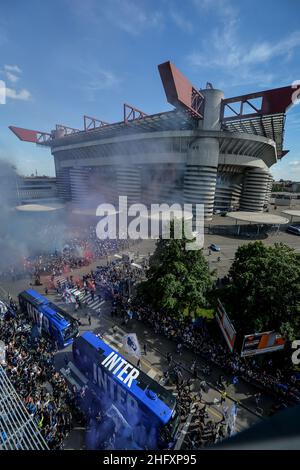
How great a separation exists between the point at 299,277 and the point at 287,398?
547 cm

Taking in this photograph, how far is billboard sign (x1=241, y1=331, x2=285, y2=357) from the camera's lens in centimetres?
1052

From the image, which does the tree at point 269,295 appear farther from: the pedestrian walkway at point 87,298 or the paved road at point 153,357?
the pedestrian walkway at point 87,298

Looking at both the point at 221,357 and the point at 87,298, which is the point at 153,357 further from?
the point at 87,298

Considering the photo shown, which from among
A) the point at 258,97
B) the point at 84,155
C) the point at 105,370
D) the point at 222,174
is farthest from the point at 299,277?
the point at 84,155

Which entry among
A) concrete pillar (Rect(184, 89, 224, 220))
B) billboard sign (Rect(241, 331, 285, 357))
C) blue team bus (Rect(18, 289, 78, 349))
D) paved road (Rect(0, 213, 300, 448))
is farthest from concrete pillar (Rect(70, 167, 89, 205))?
billboard sign (Rect(241, 331, 285, 357))

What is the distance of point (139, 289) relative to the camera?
1456 cm

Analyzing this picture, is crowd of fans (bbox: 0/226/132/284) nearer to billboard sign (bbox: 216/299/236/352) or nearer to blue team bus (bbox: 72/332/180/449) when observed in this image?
blue team bus (bbox: 72/332/180/449)

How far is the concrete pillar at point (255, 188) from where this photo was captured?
148 ft

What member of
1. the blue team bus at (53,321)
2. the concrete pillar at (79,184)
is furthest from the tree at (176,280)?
the concrete pillar at (79,184)

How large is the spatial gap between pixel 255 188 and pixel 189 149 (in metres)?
17.7

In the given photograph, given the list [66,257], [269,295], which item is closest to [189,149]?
[66,257]

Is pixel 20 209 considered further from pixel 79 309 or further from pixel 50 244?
pixel 79 309

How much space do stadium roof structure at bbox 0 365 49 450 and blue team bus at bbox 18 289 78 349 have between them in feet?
13.8

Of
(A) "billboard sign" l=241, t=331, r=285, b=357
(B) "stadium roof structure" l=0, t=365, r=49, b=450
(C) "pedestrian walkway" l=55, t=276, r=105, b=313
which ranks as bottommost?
(C) "pedestrian walkway" l=55, t=276, r=105, b=313
